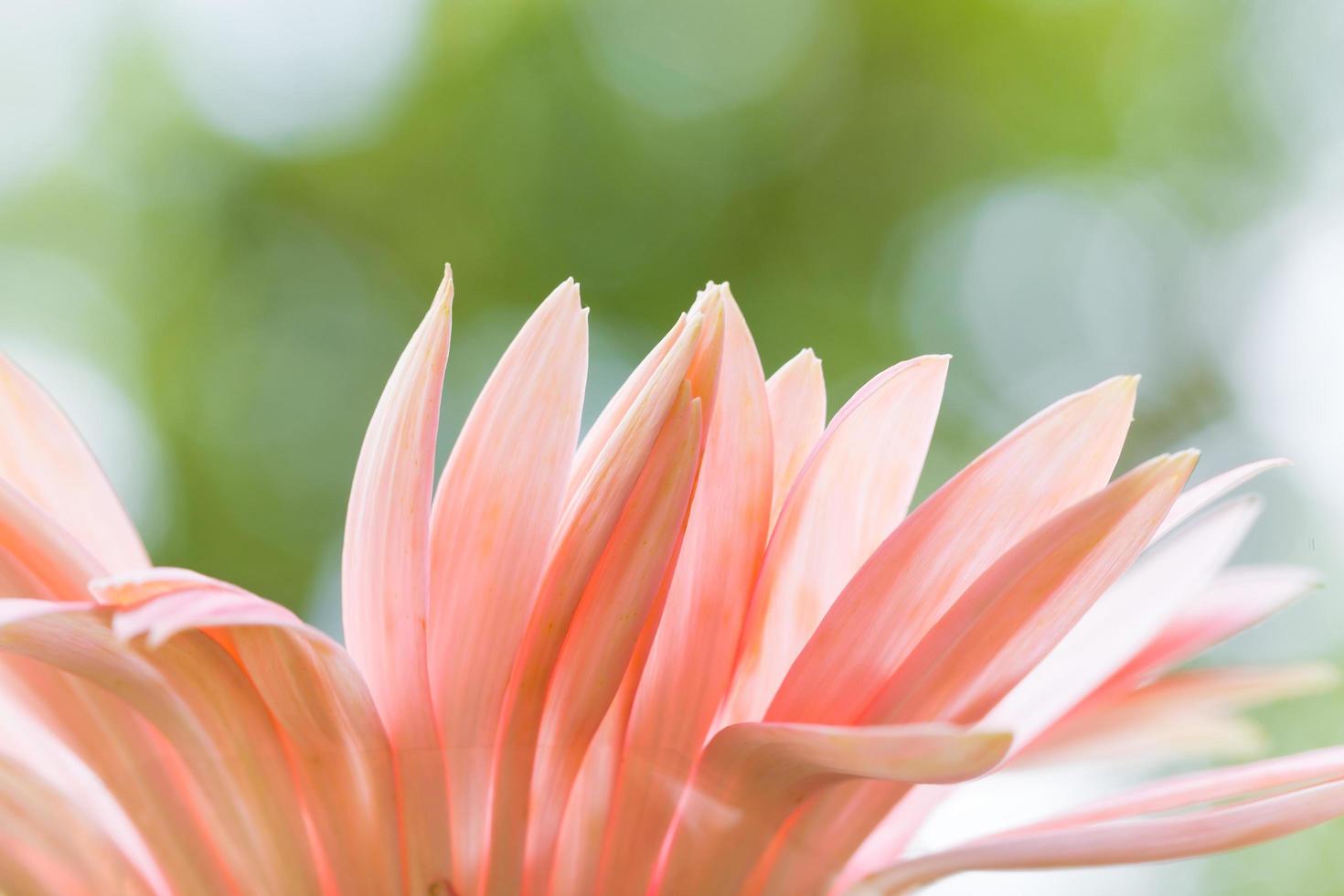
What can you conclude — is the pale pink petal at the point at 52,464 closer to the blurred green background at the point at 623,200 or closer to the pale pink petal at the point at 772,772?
the pale pink petal at the point at 772,772

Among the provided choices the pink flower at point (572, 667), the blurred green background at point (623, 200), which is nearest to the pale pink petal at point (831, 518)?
the pink flower at point (572, 667)

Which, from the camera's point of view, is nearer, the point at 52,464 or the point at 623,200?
the point at 52,464

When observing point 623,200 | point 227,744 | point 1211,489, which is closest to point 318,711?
point 227,744

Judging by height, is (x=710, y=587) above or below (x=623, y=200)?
below

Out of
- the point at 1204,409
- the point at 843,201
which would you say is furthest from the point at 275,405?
the point at 1204,409

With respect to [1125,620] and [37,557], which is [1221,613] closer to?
[1125,620]

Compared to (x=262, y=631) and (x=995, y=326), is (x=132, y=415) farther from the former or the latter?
(x=262, y=631)

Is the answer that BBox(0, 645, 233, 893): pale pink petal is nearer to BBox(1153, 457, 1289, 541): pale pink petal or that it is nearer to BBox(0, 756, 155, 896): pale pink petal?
BBox(0, 756, 155, 896): pale pink petal
